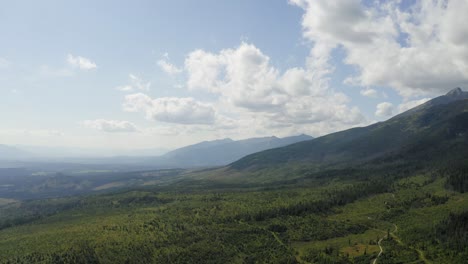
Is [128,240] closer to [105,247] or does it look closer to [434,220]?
[105,247]

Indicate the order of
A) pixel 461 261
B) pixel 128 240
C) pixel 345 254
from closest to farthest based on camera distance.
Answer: pixel 461 261 < pixel 345 254 < pixel 128 240

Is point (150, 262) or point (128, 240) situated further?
point (128, 240)

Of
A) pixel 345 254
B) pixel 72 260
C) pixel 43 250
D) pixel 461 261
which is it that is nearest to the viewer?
pixel 461 261

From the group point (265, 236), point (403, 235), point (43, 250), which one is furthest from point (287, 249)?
point (43, 250)

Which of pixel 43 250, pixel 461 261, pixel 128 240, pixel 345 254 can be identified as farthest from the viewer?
pixel 128 240

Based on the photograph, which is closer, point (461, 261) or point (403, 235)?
point (461, 261)

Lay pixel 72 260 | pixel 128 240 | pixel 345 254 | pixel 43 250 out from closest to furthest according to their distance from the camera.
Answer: pixel 345 254
pixel 72 260
pixel 43 250
pixel 128 240

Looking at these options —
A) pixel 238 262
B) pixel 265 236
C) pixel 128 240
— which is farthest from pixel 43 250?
pixel 265 236

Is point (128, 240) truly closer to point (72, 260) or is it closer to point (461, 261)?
point (72, 260)
